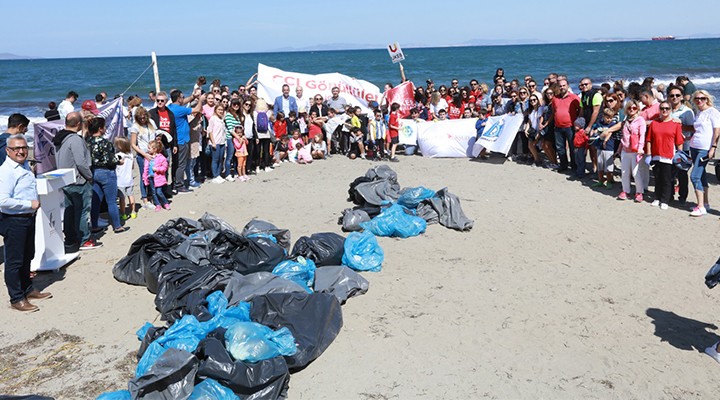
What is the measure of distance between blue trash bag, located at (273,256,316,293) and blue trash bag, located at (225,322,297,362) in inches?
51.4

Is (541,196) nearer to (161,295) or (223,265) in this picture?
(223,265)

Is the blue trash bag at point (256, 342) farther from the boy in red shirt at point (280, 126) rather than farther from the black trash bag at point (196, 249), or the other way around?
the boy in red shirt at point (280, 126)

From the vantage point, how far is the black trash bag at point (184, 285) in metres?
5.49

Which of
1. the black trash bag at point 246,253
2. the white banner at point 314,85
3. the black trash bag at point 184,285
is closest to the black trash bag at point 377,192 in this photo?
the black trash bag at point 246,253

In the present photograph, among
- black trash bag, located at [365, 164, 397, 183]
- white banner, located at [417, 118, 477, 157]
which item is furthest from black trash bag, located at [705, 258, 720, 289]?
white banner, located at [417, 118, 477, 157]

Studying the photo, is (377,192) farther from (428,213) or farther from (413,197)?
(428,213)

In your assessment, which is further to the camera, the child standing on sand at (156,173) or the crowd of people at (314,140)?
the child standing on sand at (156,173)

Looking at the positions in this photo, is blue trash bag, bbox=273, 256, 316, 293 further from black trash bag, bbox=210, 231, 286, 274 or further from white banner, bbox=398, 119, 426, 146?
white banner, bbox=398, 119, 426, 146

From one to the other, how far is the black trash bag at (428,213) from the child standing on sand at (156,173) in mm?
3852

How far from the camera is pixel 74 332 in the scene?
5531 mm

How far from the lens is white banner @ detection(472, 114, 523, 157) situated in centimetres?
1197

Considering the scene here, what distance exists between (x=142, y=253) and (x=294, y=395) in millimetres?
2911

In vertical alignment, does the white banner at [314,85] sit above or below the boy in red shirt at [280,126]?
above

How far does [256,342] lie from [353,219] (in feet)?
12.3
